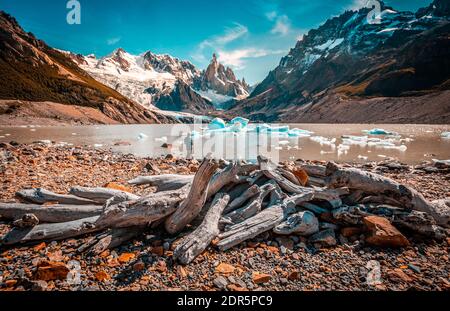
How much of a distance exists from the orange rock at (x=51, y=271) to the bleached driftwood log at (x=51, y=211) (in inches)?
53.4

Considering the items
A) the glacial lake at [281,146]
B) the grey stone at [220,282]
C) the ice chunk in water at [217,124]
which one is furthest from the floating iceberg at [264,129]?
the grey stone at [220,282]

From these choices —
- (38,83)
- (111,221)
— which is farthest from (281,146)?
(38,83)

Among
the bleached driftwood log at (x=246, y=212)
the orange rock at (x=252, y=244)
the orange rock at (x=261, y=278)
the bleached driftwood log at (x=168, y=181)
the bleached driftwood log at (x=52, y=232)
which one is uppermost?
the bleached driftwood log at (x=168, y=181)

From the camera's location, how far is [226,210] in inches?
196

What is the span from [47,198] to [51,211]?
0.80 m

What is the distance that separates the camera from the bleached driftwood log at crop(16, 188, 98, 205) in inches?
199

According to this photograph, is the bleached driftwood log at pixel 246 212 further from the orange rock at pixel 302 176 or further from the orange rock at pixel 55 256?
the orange rock at pixel 55 256

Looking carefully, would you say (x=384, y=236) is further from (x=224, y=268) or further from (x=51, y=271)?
(x=51, y=271)

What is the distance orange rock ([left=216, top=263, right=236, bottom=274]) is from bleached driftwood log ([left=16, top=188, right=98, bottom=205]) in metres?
3.33

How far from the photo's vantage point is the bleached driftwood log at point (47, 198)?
5055 mm
